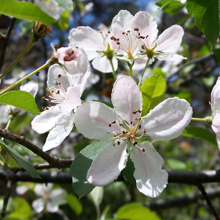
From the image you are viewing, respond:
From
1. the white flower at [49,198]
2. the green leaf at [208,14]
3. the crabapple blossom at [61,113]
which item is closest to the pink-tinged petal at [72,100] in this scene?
the crabapple blossom at [61,113]

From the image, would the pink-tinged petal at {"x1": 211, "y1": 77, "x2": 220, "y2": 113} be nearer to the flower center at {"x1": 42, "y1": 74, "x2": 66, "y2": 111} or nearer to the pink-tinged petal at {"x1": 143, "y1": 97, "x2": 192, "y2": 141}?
the pink-tinged petal at {"x1": 143, "y1": 97, "x2": 192, "y2": 141}

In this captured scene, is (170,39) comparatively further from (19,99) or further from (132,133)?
(19,99)

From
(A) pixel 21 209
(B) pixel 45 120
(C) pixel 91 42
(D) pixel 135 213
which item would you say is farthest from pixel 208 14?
(A) pixel 21 209

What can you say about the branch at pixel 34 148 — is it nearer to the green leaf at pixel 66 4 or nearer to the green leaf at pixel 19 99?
the green leaf at pixel 19 99

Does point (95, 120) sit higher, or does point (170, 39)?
point (170, 39)

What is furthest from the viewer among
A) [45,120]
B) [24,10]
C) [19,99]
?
[45,120]

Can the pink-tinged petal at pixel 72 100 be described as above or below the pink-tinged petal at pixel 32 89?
above

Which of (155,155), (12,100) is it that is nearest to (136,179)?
(155,155)

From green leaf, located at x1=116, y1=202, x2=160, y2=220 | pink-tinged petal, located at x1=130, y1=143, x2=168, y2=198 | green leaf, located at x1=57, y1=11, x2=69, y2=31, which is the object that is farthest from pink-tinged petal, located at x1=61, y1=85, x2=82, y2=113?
green leaf, located at x1=57, y1=11, x2=69, y2=31
